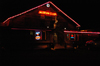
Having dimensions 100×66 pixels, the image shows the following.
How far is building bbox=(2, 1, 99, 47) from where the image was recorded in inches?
582

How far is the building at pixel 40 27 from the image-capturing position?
1478 centimetres

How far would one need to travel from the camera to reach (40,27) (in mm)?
15219

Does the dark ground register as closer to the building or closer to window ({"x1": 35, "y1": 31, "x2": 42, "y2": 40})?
the building

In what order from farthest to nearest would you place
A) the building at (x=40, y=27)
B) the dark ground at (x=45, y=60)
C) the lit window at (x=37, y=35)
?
1. the lit window at (x=37, y=35)
2. the building at (x=40, y=27)
3. the dark ground at (x=45, y=60)

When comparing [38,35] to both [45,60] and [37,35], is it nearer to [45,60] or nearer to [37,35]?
[37,35]

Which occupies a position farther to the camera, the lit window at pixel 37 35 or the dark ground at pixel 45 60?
the lit window at pixel 37 35

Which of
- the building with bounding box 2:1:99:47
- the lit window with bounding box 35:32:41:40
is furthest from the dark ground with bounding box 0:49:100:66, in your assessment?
the lit window with bounding box 35:32:41:40

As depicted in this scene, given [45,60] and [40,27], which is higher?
[40,27]

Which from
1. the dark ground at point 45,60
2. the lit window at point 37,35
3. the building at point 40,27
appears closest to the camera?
the dark ground at point 45,60

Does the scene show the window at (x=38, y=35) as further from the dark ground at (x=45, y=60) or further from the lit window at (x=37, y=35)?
the dark ground at (x=45, y=60)

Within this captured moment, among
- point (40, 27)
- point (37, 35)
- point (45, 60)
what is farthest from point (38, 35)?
point (45, 60)

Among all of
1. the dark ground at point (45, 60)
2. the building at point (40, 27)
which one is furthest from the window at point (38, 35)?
the dark ground at point (45, 60)

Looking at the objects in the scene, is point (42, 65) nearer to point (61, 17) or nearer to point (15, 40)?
point (15, 40)

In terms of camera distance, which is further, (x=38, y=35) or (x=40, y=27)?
(x=38, y=35)
